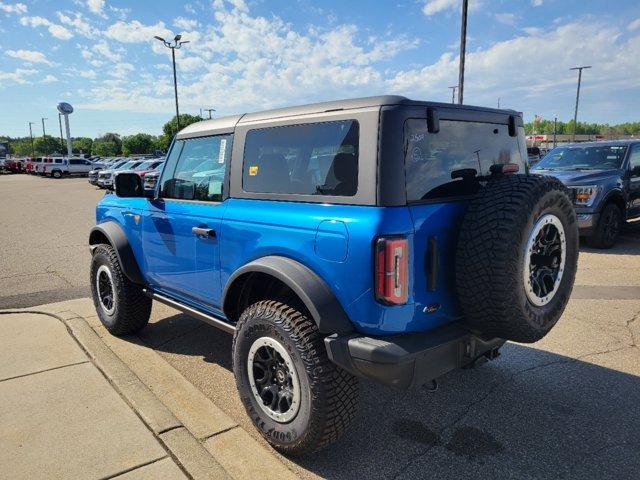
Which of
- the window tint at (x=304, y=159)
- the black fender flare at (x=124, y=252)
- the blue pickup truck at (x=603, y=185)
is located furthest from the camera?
the blue pickup truck at (x=603, y=185)

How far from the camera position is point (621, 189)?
798 cm

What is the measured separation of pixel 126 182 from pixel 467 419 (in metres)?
3.15

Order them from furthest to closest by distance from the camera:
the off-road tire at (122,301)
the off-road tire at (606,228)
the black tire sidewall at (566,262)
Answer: the off-road tire at (606,228) < the off-road tire at (122,301) < the black tire sidewall at (566,262)

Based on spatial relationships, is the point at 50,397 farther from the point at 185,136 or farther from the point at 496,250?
the point at 496,250

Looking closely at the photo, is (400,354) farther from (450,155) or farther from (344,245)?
(450,155)

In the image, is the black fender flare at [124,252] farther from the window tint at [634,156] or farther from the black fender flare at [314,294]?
the window tint at [634,156]

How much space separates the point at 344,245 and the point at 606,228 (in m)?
7.36

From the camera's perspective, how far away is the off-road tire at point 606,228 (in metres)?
7.89

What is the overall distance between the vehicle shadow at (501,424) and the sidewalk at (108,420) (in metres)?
0.23

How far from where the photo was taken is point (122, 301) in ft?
14.1

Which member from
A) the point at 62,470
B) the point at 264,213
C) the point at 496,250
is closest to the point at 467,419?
the point at 496,250

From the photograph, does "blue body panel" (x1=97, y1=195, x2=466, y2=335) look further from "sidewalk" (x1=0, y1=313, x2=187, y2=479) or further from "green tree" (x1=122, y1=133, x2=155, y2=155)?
"green tree" (x1=122, y1=133, x2=155, y2=155)

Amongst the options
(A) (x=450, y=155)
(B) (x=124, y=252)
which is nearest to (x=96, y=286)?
(B) (x=124, y=252)

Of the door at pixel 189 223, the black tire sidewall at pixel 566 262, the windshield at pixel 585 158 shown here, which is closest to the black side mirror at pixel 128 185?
the door at pixel 189 223
